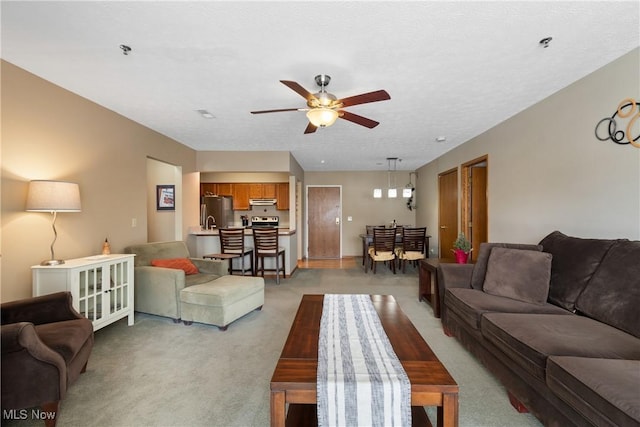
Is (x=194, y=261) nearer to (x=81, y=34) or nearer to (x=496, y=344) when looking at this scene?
(x=81, y=34)

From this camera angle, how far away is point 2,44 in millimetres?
1960

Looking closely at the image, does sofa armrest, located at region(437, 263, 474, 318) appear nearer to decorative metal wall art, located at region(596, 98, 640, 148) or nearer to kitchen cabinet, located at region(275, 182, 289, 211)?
decorative metal wall art, located at region(596, 98, 640, 148)

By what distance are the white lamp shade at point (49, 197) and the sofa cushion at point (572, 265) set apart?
4.12 metres

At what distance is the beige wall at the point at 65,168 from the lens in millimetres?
2248

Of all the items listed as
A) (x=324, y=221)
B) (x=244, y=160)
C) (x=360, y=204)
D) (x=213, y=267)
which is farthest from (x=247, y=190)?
(x=213, y=267)

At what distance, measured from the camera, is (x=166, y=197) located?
4.81 meters

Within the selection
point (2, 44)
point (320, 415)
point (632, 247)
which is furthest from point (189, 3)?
point (632, 247)

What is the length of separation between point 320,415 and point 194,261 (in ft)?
10.3

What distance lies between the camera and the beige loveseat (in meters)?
2.95

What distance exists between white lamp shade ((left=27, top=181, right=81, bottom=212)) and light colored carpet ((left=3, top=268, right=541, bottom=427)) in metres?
1.32

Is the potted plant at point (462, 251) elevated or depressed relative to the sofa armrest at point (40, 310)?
elevated

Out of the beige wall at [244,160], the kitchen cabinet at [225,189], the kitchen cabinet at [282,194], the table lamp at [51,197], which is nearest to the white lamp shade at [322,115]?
the table lamp at [51,197]

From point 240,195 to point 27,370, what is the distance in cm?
583

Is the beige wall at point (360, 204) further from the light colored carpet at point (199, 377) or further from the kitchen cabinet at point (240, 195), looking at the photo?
the light colored carpet at point (199, 377)
